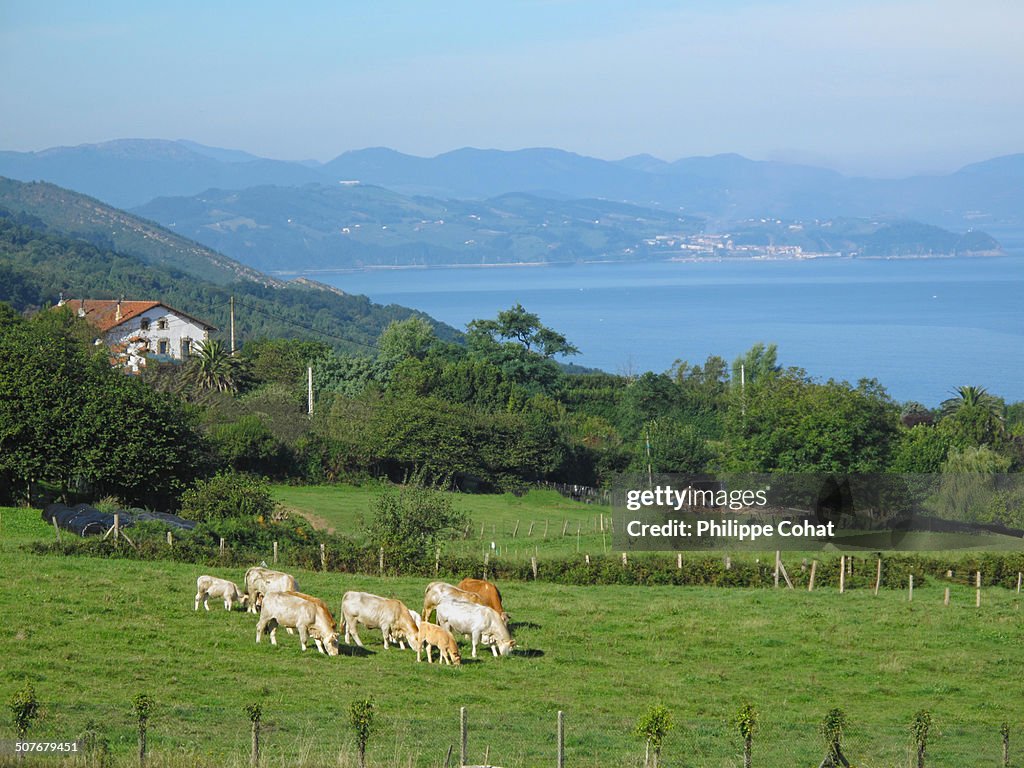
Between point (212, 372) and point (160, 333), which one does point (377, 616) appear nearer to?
point (212, 372)

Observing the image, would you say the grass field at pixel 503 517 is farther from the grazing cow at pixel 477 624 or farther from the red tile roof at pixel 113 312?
the red tile roof at pixel 113 312

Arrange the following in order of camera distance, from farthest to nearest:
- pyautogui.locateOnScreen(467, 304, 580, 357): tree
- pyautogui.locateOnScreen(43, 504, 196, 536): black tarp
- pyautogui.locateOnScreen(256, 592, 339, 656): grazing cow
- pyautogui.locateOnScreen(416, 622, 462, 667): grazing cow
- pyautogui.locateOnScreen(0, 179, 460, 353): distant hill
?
1. pyautogui.locateOnScreen(0, 179, 460, 353): distant hill
2. pyautogui.locateOnScreen(467, 304, 580, 357): tree
3. pyautogui.locateOnScreen(43, 504, 196, 536): black tarp
4. pyautogui.locateOnScreen(256, 592, 339, 656): grazing cow
5. pyautogui.locateOnScreen(416, 622, 462, 667): grazing cow

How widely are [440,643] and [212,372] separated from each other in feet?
164

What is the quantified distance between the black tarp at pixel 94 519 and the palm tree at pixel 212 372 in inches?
1284

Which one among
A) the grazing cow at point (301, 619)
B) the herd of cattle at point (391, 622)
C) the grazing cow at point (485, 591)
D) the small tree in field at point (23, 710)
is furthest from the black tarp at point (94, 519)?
the small tree in field at point (23, 710)

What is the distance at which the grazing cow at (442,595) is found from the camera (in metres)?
21.5

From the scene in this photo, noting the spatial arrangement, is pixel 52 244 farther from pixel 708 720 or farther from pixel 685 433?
pixel 708 720

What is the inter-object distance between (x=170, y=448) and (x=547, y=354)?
161 feet

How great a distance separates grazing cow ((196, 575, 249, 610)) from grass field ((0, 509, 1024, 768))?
33 cm

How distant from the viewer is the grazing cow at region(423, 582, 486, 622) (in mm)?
21531

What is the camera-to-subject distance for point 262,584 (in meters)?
22.5

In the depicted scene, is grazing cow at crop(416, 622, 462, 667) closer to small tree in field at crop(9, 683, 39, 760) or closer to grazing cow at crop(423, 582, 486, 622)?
grazing cow at crop(423, 582, 486, 622)

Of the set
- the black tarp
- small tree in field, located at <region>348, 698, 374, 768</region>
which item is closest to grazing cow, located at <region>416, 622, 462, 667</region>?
small tree in field, located at <region>348, 698, 374, 768</region>

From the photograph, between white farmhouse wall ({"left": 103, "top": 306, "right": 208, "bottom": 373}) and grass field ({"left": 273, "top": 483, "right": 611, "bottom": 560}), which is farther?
white farmhouse wall ({"left": 103, "top": 306, "right": 208, "bottom": 373})
